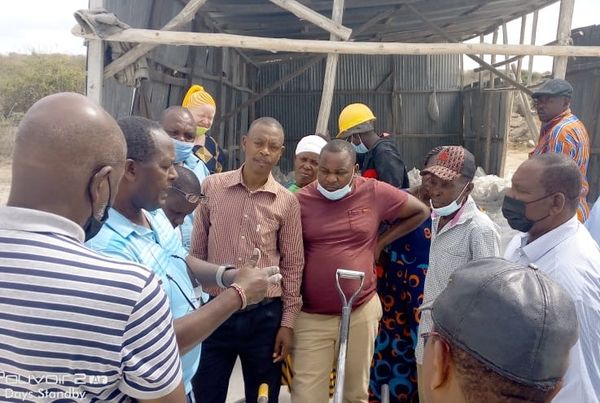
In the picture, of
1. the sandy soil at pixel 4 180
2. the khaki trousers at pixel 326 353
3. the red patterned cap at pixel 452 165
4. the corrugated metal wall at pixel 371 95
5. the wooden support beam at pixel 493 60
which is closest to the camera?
the red patterned cap at pixel 452 165

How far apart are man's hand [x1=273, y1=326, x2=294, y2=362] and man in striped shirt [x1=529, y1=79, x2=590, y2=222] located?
2526 millimetres

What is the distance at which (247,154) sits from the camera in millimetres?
2877

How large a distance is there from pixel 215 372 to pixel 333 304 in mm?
700

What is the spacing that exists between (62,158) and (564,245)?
1714 mm

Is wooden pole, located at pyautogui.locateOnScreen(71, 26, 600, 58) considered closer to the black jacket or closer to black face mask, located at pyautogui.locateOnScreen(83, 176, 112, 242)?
the black jacket

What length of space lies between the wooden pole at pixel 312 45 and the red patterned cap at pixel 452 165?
275 cm

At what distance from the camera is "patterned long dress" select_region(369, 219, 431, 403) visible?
318 centimetres

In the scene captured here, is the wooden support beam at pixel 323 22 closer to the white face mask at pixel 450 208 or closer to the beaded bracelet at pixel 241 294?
the white face mask at pixel 450 208

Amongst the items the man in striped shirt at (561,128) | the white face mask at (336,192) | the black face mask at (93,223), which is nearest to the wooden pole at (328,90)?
the man in striped shirt at (561,128)

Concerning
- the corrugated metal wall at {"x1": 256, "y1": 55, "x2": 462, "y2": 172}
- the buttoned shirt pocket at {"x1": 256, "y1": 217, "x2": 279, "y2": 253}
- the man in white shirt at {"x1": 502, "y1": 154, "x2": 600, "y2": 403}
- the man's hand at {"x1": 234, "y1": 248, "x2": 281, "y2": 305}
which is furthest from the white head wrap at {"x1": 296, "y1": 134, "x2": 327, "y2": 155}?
the corrugated metal wall at {"x1": 256, "y1": 55, "x2": 462, "y2": 172}

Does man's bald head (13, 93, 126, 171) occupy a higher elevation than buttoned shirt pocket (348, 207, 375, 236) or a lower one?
higher

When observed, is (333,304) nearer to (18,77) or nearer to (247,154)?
(247,154)

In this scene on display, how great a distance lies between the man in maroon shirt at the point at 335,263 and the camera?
2.88 m

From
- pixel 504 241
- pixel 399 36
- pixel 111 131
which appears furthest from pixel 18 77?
pixel 111 131
